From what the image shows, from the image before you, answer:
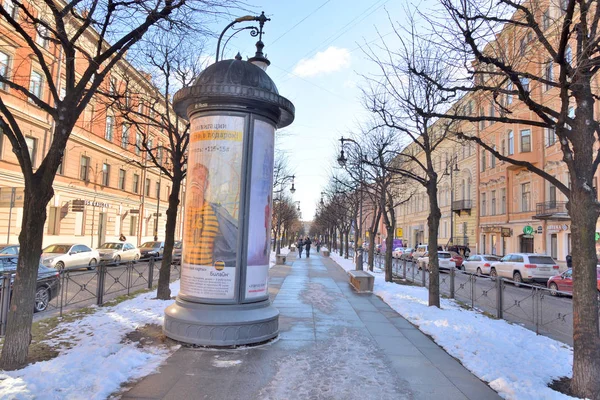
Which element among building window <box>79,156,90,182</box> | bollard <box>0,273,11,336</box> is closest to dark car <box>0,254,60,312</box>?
bollard <box>0,273,11,336</box>

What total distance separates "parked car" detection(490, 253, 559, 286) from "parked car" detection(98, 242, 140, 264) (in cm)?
2141

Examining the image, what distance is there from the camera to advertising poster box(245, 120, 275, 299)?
21.9 ft

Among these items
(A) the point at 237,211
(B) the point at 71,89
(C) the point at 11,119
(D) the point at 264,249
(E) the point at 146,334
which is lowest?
(E) the point at 146,334

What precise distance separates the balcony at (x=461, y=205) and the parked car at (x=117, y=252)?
34.1m

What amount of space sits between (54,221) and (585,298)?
29773 millimetres

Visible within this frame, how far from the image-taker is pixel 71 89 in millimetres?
5480

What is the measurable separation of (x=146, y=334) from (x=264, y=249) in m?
2.40

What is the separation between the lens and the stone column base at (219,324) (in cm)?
614

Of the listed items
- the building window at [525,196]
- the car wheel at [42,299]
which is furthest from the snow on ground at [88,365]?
the building window at [525,196]

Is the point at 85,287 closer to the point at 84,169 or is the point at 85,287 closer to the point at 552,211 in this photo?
the point at 84,169

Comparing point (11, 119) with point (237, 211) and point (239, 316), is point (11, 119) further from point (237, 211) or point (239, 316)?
point (239, 316)

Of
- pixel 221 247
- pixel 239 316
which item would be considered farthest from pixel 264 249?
pixel 239 316

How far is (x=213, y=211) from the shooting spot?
21.7ft

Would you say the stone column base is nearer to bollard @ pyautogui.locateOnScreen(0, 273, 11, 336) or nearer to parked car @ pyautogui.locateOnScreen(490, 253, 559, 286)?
bollard @ pyautogui.locateOnScreen(0, 273, 11, 336)
